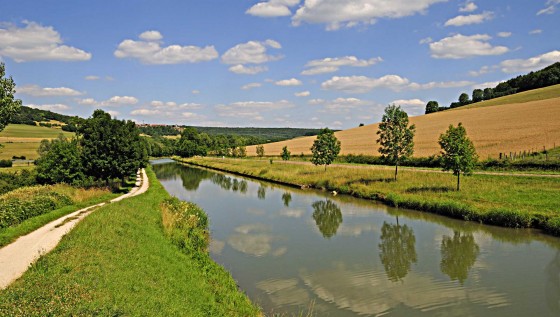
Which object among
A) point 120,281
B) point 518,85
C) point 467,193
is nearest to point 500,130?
point 467,193

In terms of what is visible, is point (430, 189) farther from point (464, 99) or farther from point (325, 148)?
point (464, 99)

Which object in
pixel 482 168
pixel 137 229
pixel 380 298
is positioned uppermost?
pixel 482 168

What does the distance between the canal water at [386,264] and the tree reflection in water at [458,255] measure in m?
0.04

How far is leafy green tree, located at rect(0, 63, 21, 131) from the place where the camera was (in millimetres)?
16891

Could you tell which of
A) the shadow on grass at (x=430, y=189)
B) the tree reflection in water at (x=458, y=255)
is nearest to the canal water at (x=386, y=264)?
the tree reflection in water at (x=458, y=255)

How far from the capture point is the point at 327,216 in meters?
27.2

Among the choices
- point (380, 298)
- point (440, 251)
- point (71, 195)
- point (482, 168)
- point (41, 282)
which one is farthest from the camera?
point (482, 168)

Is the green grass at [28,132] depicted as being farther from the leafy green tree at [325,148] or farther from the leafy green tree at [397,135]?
the leafy green tree at [397,135]

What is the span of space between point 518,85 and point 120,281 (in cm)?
13136

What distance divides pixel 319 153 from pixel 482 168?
62.0 ft

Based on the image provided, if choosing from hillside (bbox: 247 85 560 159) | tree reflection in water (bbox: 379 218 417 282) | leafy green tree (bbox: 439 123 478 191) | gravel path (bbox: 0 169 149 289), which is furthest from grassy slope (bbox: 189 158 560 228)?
gravel path (bbox: 0 169 149 289)

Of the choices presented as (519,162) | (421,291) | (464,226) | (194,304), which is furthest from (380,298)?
(519,162)

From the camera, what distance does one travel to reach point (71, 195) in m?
26.7

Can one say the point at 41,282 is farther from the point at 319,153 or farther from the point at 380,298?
the point at 319,153
